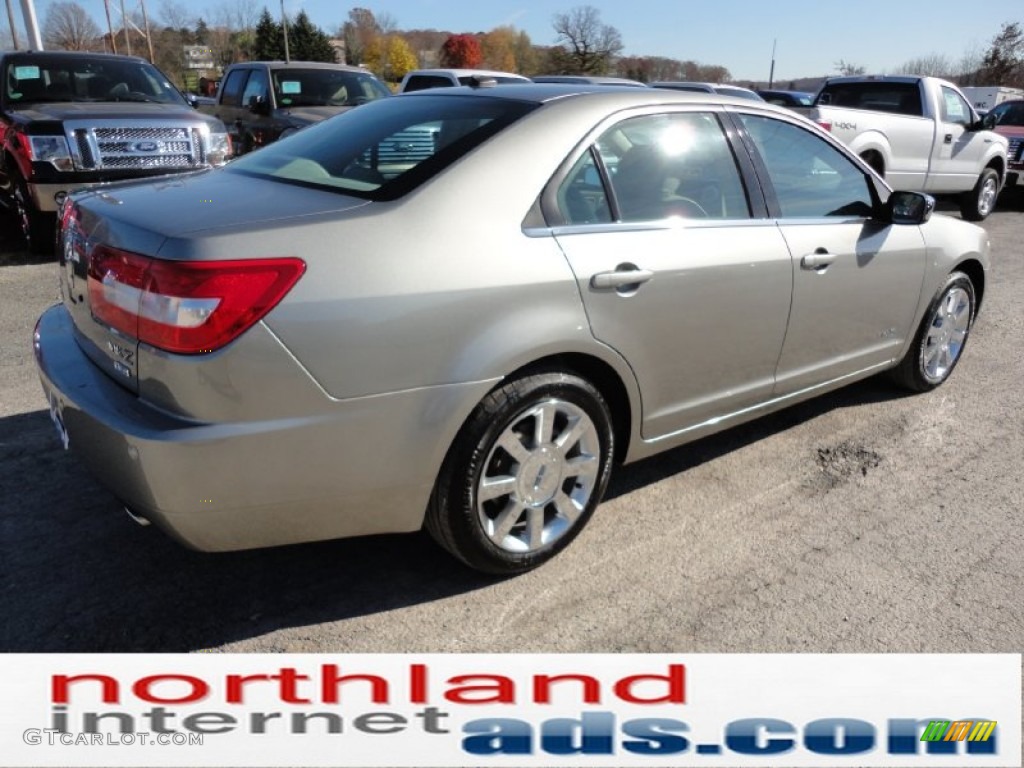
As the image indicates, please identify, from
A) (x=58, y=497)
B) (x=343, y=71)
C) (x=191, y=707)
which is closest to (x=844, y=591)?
(x=191, y=707)

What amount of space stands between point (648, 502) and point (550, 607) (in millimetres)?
874

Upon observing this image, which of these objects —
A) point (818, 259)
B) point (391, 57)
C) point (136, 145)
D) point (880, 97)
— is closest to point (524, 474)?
point (818, 259)

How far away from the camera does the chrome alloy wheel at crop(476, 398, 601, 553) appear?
267 centimetres

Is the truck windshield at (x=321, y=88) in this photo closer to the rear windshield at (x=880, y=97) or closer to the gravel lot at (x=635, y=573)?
the rear windshield at (x=880, y=97)

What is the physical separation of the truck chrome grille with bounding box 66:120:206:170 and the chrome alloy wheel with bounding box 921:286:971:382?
609 centimetres

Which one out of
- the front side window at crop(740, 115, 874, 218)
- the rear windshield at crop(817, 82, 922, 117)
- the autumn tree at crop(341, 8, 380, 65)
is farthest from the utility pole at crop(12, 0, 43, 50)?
the autumn tree at crop(341, 8, 380, 65)

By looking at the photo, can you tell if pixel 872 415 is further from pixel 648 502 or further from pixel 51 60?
pixel 51 60

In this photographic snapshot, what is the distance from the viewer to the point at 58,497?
3229mm

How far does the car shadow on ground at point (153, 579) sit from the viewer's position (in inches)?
99.2

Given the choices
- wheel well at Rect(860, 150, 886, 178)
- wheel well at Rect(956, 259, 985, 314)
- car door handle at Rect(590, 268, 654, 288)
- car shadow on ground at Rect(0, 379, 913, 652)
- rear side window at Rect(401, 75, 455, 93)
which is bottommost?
car shadow on ground at Rect(0, 379, 913, 652)

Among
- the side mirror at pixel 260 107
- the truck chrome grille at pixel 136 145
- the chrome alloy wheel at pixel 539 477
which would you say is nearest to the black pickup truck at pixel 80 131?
the truck chrome grille at pixel 136 145

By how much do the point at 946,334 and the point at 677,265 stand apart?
2.56 meters

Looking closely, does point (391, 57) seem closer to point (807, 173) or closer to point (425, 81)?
point (425, 81)

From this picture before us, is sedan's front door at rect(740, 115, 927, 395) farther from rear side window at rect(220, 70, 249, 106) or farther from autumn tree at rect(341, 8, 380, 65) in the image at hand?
autumn tree at rect(341, 8, 380, 65)
